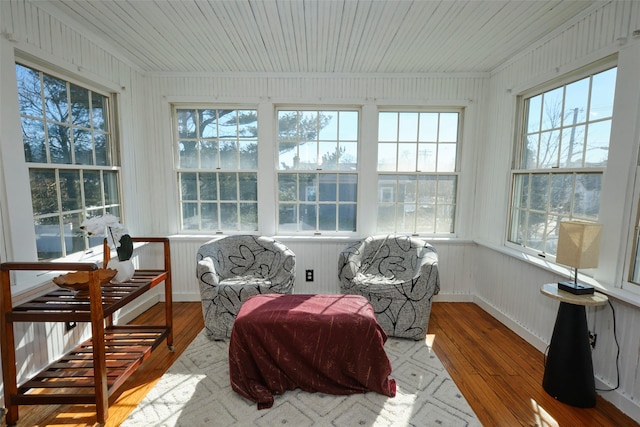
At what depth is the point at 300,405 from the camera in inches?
74.7

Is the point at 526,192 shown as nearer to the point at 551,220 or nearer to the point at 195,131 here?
the point at 551,220

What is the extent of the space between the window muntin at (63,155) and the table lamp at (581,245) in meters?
3.65

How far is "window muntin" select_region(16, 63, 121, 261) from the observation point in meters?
2.12

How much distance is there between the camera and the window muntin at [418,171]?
3.53 metres

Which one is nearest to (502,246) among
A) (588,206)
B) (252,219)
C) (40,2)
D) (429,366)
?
(588,206)

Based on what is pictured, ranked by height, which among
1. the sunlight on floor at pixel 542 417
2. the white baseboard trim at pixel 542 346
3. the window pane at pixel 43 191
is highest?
the window pane at pixel 43 191

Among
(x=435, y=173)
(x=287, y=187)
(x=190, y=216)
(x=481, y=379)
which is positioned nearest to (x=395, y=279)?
(x=481, y=379)

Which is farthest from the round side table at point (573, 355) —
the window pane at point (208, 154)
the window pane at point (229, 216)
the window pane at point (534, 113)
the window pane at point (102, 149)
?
the window pane at point (102, 149)

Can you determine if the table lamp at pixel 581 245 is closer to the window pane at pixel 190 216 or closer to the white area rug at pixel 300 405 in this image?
the white area rug at pixel 300 405

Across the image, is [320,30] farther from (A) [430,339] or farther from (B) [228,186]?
(A) [430,339]

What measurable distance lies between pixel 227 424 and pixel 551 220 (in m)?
2.90

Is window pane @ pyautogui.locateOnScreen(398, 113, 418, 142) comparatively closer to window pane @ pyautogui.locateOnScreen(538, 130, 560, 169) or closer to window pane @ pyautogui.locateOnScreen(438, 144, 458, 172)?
window pane @ pyautogui.locateOnScreen(438, 144, 458, 172)

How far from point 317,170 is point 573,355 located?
2.75 metres

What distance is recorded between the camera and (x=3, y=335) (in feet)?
5.41
